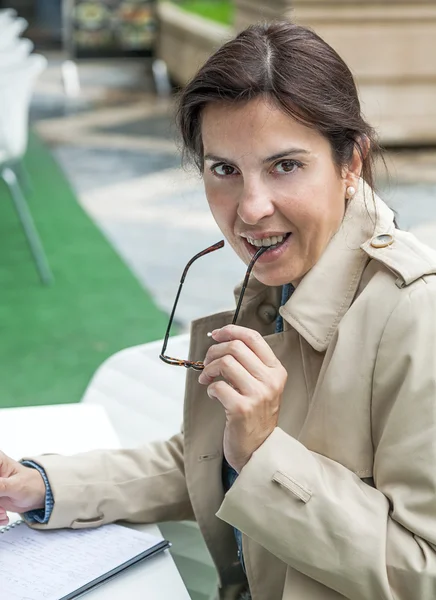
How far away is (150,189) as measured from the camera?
→ 23.5ft

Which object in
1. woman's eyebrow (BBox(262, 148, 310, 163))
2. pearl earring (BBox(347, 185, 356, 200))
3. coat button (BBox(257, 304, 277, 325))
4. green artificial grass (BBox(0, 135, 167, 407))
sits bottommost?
green artificial grass (BBox(0, 135, 167, 407))

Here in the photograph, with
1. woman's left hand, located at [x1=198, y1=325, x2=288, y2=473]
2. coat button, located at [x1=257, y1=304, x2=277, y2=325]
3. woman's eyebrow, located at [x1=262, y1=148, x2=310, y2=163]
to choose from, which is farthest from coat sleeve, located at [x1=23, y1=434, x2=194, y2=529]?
woman's eyebrow, located at [x1=262, y1=148, x2=310, y2=163]

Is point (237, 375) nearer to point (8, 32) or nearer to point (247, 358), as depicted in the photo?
point (247, 358)

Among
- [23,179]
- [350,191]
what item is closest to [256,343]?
[350,191]

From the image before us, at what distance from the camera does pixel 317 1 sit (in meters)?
7.53

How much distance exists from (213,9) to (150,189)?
4.46 metres

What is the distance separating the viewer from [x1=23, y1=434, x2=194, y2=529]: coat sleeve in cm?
164

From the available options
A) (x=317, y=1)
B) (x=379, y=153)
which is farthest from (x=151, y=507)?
(x=317, y=1)

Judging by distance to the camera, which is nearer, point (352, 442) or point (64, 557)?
point (352, 442)

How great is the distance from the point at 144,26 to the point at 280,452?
10512mm

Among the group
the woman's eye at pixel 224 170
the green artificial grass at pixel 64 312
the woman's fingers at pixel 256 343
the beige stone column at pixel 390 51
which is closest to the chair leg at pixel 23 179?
the green artificial grass at pixel 64 312

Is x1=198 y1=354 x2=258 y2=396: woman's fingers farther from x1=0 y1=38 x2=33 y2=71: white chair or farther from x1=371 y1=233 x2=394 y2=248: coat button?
x1=0 y1=38 x2=33 y2=71: white chair

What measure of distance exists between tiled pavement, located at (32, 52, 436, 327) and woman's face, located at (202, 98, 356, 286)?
0.89 metres

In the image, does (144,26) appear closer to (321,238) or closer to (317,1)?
(317,1)
